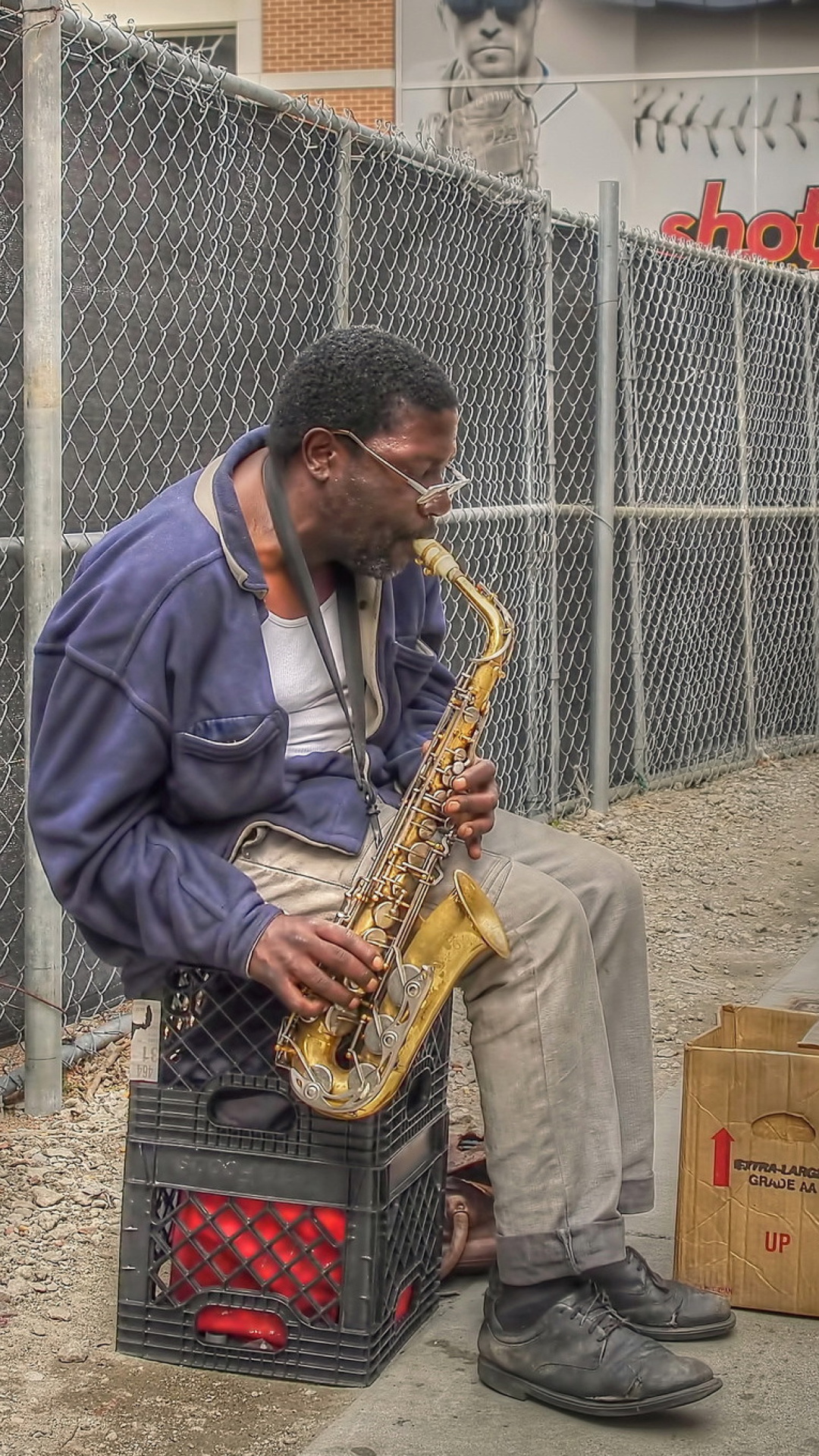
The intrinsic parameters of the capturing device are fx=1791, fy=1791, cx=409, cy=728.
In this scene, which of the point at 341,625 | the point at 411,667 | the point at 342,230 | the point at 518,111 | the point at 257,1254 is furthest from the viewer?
the point at 518,111

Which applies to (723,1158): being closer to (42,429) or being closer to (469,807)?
(469,807)

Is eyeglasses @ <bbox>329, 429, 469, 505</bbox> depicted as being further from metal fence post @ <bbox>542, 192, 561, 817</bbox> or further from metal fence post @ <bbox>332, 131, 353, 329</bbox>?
metal fence post @ <bbox>542, 192, 561, 817</bbox>

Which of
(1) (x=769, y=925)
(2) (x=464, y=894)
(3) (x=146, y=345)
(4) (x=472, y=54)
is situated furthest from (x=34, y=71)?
(4) (x=472, y=54)

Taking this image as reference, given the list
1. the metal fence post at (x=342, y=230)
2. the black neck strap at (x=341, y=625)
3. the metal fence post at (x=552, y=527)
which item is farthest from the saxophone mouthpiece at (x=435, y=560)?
the metal fence post at (x=552, y=527)

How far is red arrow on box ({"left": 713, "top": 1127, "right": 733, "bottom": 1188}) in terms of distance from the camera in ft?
11.1

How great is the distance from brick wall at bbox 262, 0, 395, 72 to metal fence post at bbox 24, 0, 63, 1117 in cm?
1718

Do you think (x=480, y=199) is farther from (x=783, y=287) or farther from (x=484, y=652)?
(x=484, y=652)

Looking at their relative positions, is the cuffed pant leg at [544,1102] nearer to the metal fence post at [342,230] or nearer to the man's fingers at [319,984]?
the man's fingers at [319,984]

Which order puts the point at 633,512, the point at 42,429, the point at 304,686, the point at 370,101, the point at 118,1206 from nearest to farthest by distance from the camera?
the point at 304,686 → the point at 118,1206 → the point at 42,429 → the point at 633,512 → the point at 370,101

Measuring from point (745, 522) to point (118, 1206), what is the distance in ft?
21.8

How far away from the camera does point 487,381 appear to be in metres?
7.33

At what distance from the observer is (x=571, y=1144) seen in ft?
10.0

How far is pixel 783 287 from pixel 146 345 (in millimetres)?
6009

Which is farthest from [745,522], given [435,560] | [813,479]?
[435,560]
